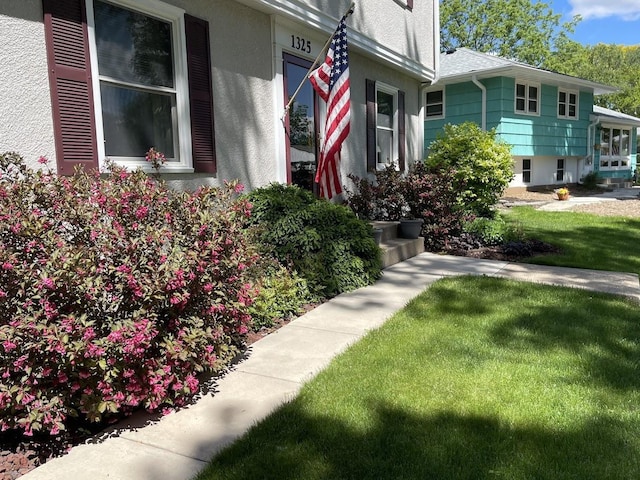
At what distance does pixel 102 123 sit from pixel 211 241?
1875 mm

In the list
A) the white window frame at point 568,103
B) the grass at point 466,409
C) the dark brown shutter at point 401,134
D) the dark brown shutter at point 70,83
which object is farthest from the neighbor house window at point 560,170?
the dark brown shutter at point 70,83

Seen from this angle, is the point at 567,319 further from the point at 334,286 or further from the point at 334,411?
the point at 334,411

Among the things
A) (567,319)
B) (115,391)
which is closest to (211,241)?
(115,391)

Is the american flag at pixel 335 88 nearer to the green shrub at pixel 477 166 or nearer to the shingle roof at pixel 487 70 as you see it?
the green shrub at pixel 477 166

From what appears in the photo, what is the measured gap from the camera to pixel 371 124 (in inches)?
337

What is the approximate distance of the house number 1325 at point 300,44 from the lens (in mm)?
6529

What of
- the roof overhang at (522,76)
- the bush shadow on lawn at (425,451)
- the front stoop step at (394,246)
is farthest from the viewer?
the roof overhang at (522,76)

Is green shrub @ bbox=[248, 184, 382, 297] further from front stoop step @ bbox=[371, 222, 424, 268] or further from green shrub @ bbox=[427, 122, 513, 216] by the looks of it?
green shrub @ bbox=[427, 122, 513, 216]

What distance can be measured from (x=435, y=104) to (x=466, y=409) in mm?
16727

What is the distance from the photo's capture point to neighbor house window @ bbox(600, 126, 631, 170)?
78.8 ft

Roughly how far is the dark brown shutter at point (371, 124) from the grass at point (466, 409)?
15.9ft

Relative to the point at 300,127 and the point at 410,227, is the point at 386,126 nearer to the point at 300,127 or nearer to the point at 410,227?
the point at 410,227

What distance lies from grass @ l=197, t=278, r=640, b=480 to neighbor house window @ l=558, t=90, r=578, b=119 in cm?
1753

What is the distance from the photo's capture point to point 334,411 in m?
2.77
